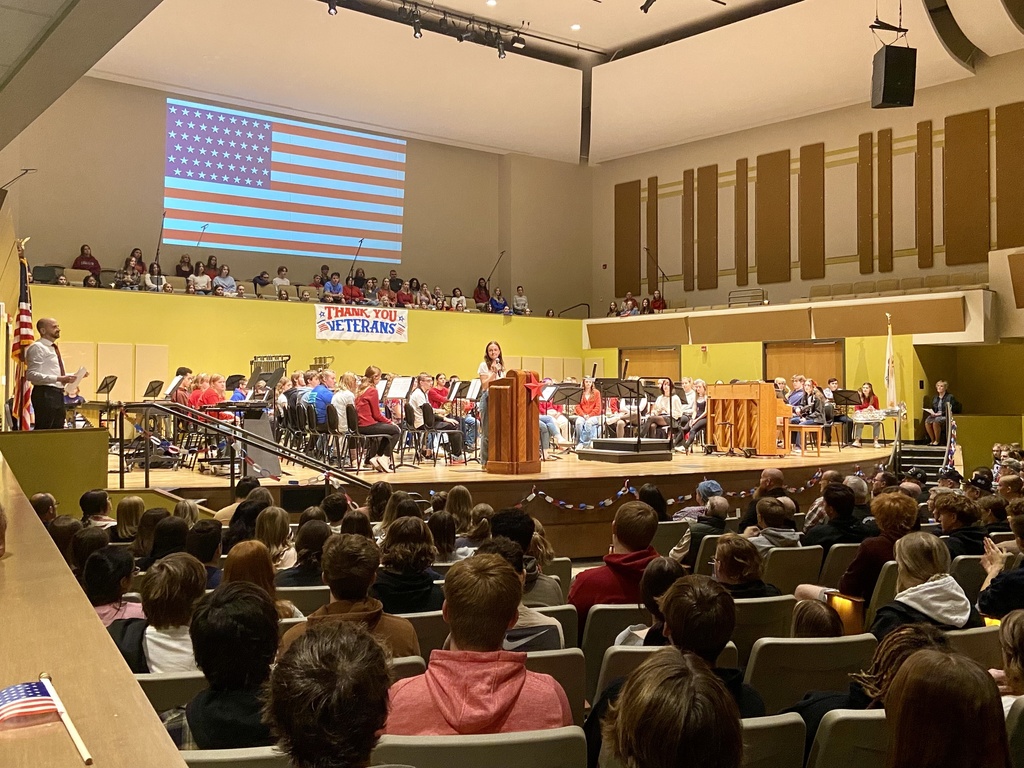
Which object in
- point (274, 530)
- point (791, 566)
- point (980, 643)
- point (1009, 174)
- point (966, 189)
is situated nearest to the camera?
point (980, 643)

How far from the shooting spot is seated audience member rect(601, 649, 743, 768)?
1.34 metres

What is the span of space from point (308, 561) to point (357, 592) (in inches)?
45.7

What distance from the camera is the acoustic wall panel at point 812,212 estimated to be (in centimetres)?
1867

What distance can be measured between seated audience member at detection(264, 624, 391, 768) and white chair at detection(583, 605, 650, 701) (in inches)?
76.9

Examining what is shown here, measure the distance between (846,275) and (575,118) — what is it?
21.2 ft

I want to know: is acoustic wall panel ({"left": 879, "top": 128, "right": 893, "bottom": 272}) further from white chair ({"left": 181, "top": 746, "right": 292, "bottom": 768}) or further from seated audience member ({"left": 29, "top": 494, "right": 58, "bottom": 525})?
white chair ({"left": 181, "top": 746, "right": 292, "bottom": 768})

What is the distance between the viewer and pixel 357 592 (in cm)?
278

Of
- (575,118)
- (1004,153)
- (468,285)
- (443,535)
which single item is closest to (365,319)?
(468,285)

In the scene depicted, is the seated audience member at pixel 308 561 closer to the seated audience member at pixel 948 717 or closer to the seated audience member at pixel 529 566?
the seated audience member at pixel 529 566

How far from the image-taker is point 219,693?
1932 mm

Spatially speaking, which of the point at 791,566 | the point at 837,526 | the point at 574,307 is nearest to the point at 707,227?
the point at 574,307

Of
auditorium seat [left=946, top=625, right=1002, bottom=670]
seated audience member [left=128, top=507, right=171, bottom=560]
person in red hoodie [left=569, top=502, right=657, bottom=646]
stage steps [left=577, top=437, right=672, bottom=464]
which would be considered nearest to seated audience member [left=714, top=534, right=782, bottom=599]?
person in red hoodie [left=569, top=502, right=657, bottom=646]

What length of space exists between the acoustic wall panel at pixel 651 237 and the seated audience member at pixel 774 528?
16909 millimetres

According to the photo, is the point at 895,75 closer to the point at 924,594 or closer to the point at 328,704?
the point at 924,594
